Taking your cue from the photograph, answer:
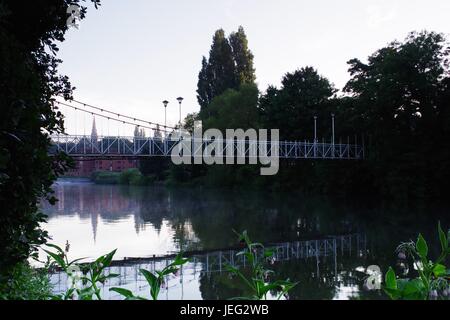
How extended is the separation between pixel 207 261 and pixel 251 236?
451 cm

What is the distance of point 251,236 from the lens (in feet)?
52.9

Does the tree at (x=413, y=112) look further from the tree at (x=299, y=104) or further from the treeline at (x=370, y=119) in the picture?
the tree at (x=299, y=104)

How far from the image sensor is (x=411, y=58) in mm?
29062

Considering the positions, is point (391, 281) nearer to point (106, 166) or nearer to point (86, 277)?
point (86, 277)

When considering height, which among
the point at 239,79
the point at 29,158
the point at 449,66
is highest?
the point at 239,79

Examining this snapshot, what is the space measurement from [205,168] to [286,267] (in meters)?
43.3

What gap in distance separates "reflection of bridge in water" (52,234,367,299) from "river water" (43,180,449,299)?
0.08 ft

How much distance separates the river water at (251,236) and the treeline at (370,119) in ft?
19.3

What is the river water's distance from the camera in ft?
29.9

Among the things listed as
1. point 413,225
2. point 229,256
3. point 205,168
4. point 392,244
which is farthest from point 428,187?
point 205,168

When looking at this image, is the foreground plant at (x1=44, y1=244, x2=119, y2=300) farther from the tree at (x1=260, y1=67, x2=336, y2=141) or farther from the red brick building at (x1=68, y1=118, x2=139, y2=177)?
the red brick building at (x1=68, y1=118, x2=139, y2=177)

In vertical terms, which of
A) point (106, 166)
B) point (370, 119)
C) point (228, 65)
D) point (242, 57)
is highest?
point (242, 57)

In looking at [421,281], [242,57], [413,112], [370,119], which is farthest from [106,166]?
[421,281]
